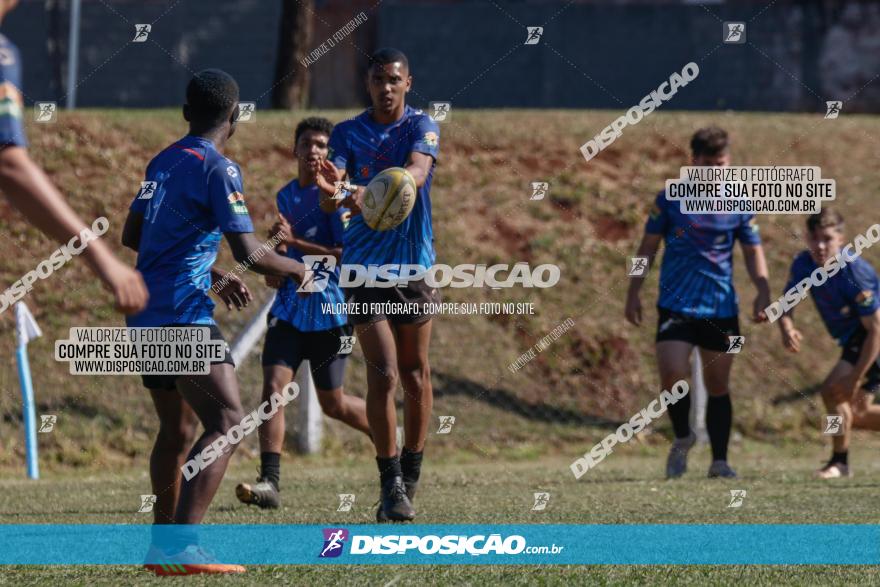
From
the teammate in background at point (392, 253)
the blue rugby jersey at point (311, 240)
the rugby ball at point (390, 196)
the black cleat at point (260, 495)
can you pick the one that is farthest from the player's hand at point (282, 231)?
the black cleat at point (260, 495)

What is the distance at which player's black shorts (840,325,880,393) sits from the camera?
10594mm

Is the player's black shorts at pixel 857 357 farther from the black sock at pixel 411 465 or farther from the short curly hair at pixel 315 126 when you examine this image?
the short curly hair at pixel 315 126

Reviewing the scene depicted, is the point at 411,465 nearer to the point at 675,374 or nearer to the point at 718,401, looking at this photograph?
the point at 675,374

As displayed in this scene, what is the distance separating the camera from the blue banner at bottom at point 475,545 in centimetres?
589

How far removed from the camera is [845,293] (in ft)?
34.4

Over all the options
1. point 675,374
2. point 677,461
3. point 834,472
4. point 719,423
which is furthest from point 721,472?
point 834,472

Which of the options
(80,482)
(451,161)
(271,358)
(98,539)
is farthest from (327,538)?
(451,161)

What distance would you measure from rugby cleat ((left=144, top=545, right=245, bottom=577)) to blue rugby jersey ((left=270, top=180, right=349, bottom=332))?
3595mm

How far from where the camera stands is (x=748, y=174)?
36.2 ft

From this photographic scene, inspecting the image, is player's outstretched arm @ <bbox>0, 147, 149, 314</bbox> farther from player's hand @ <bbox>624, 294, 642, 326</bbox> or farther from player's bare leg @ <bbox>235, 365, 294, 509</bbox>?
player's hand @ <bbox>624, 294, 642, 326</bbox>

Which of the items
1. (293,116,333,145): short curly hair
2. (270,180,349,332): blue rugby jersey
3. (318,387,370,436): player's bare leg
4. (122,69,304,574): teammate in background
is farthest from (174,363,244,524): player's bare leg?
(293,116,333,145): short curly hair

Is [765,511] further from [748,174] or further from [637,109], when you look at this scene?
[637,109]

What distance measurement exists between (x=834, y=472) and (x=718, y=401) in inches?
41.8

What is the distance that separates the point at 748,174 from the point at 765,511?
398 cm
